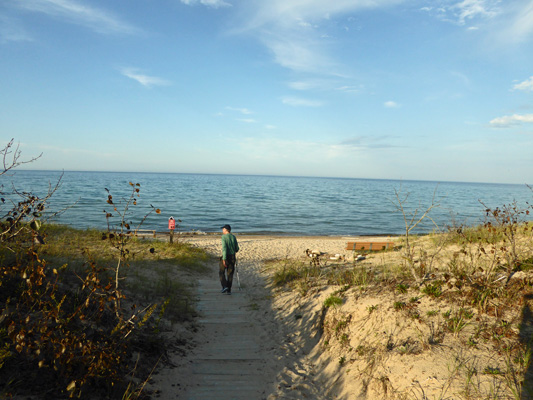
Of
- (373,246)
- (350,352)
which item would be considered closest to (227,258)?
(350,352)

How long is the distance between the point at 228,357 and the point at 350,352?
213 centimetres

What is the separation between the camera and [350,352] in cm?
550

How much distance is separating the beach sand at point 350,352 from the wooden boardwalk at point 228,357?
0.03 metres

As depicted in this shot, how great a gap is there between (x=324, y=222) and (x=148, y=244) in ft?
72.6

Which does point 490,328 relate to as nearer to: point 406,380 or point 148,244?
point 406,380

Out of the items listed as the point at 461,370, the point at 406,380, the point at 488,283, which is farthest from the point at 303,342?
the point at 488,283

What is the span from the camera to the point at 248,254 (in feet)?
54.3

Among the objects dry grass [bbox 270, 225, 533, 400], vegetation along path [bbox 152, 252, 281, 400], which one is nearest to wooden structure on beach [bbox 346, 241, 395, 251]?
dry grass [bbox 270, 225, 533, 400]

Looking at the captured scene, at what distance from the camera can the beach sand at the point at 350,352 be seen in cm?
425

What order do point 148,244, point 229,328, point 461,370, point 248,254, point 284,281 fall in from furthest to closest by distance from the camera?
point 248,254 → point 148,244 → point 284,281 → point 229,328 → point 461,370

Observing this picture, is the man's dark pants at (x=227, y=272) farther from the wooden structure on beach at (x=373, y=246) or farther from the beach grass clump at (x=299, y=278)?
the wooden structure on beach at (x=373, y=246)

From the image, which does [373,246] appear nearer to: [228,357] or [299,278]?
[299,278]

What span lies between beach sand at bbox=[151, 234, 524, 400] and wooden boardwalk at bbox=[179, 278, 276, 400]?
3 cm

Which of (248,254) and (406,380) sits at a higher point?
(406,380)
